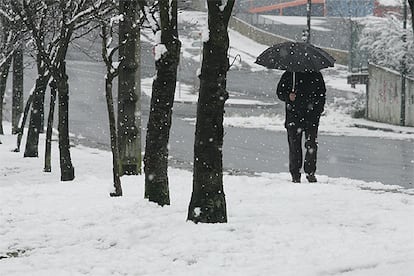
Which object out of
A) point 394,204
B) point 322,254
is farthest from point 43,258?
point 394,204

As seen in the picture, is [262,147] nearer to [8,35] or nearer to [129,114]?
[8,35]

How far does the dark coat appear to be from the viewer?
34.9 ft

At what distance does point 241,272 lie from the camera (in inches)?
212

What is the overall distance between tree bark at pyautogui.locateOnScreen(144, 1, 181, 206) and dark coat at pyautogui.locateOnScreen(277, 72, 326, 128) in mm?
3086

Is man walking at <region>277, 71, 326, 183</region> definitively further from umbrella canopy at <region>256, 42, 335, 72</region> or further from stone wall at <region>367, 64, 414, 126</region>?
stone wall at <region>367, 64, 414, 126</region>

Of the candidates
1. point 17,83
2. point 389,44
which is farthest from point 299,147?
point 389,44

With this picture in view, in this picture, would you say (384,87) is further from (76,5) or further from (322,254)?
(322,254)

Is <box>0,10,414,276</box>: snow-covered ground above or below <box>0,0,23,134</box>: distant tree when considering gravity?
below

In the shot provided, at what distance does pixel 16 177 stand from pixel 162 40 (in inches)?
280

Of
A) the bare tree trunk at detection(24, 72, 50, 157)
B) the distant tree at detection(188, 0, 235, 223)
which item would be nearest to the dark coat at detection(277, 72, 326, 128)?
the distant tree at detection(188, 0, 235, 223)

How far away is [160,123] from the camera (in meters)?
7.97

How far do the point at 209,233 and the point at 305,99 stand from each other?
460 cm

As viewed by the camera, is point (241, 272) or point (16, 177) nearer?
point (241, 272)

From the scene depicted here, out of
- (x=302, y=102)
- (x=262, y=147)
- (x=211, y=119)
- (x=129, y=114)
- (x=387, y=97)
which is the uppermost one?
(x=211, y=119)
